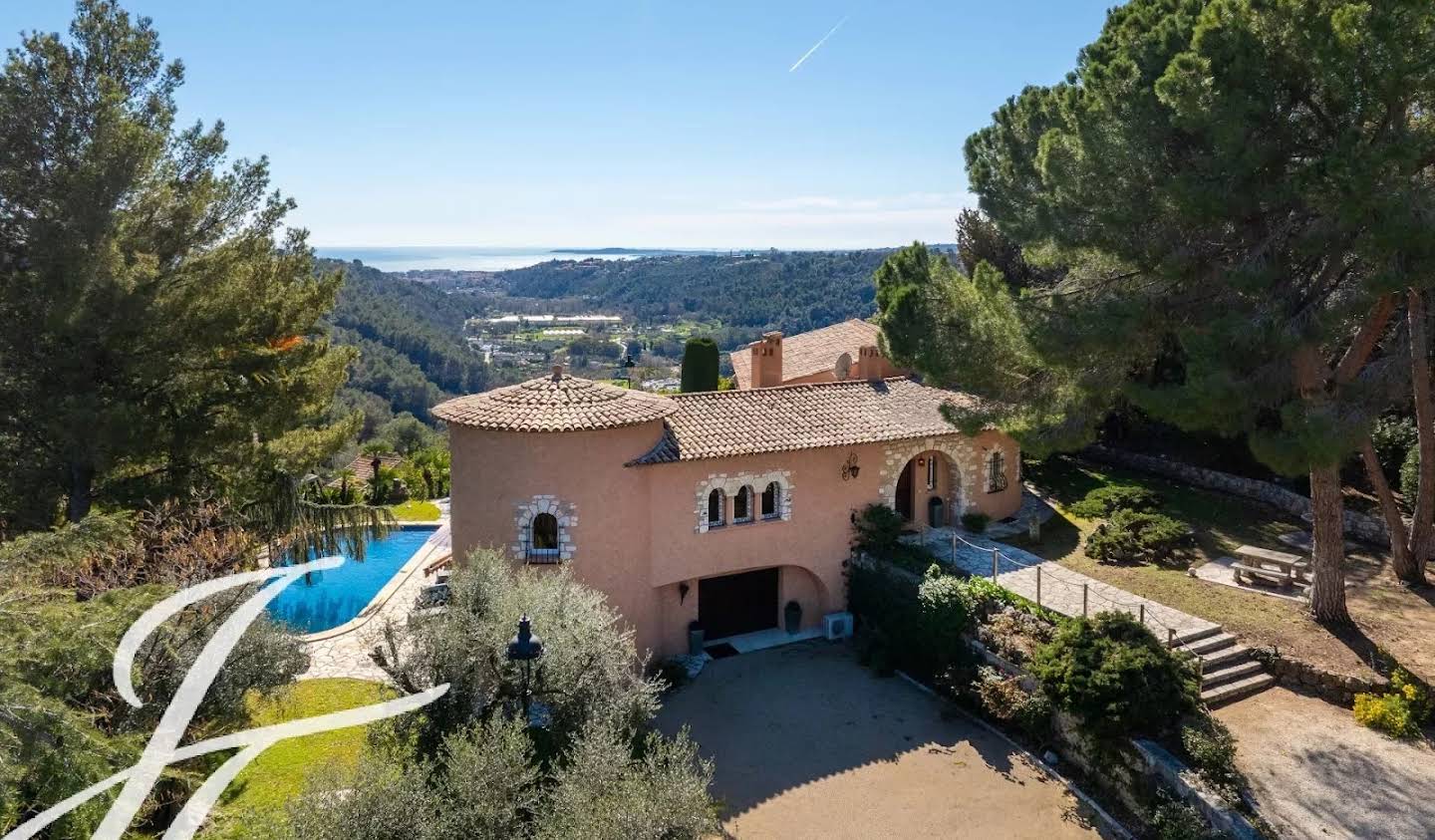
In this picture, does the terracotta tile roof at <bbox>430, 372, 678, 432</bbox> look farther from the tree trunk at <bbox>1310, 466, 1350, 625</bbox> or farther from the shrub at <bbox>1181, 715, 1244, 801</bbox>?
the tree trunk at <bbox>1310, 466, 1350, 625</bbox>

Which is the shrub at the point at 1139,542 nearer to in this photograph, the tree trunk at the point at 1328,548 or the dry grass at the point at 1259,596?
the dry grass at the point at 1259,596

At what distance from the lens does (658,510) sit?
20.0m

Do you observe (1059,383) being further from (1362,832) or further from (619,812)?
(619,812)

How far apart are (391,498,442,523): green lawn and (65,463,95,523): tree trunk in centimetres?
1636

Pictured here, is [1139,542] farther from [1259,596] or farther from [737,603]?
[737,603]

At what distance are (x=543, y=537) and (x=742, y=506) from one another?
5217 mm

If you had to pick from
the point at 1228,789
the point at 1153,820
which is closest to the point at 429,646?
the point at 1153,820

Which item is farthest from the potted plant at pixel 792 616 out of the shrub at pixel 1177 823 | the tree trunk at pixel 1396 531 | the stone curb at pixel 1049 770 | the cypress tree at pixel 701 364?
the tree trunk at pixel 1396 531

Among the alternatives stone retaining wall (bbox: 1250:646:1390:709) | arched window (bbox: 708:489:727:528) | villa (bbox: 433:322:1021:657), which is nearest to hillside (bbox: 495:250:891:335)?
villa (bbox: 433:322:1021:657)

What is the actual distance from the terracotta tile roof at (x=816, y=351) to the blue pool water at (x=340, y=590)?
51.6 ft

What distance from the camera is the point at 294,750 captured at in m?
16.5

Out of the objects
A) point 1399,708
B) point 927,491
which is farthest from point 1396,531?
point 927,491

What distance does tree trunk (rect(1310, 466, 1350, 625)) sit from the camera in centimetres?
1684

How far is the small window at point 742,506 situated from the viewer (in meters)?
21.2
